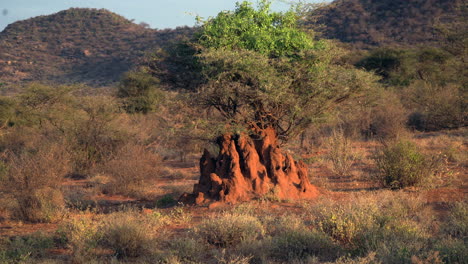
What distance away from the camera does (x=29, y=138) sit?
46.1 feet

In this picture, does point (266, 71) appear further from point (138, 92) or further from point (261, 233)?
point (138, 92)

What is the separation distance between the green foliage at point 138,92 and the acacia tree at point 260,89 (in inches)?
542

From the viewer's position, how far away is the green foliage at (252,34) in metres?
7.65

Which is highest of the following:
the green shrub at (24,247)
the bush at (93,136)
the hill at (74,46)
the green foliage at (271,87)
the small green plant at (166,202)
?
the hill at (74,46)

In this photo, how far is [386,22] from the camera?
39.1 meters

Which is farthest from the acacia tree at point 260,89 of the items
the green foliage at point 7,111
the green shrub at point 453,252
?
the green foliage at point 7,111

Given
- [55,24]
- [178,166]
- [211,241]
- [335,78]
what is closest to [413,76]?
[178,166]

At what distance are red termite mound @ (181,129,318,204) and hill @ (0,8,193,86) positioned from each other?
109 feet

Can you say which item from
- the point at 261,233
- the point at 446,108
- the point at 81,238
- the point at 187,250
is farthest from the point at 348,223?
the point at 446,108

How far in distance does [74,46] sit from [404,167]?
4718 cm

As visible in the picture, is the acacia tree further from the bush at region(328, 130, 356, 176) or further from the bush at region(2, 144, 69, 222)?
the bush at region(2, 144, 69, 222)

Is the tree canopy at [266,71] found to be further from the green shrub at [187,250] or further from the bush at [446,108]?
the bush at [446,108]

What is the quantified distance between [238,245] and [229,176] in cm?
271

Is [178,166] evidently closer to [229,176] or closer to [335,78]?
[229,176]
